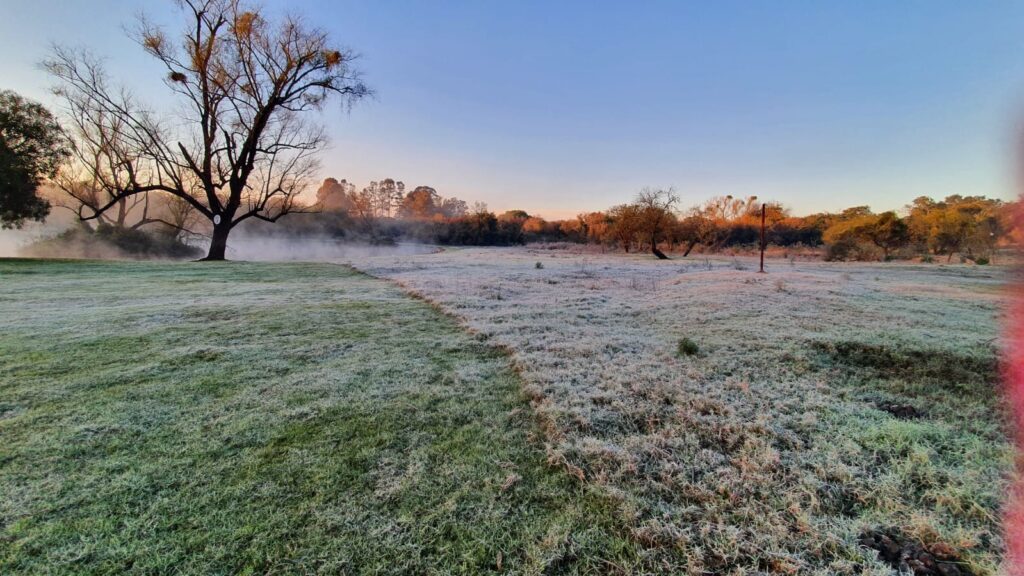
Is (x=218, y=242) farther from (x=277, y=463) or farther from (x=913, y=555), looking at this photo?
(x=913, y=555)

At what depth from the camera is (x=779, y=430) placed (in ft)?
6.89

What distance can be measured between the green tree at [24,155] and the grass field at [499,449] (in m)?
13.8

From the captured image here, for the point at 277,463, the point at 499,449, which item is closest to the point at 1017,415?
the point at 499,449

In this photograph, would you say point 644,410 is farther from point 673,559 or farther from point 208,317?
point 208,317

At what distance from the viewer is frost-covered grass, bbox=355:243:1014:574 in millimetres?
1388

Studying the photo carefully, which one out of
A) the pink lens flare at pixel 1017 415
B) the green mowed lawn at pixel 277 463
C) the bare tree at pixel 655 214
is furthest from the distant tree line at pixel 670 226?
the green mowed lawn at pixel 277 463

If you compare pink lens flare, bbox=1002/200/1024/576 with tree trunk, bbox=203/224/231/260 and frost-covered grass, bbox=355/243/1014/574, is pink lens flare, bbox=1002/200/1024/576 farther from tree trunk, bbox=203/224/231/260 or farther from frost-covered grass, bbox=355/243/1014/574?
tree trunk, bbox=203/224/231/260

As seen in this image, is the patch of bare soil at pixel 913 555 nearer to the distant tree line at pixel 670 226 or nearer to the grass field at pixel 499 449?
the grass field at pixel 499 449

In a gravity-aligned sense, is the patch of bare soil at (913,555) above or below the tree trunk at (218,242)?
below

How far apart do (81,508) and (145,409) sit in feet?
3.46

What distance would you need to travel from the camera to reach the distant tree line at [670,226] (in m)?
A: 21.5

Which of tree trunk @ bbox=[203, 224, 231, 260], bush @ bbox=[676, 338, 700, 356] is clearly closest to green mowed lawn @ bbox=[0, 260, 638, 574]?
bush @ bbox=[676, 338, 700, 356]

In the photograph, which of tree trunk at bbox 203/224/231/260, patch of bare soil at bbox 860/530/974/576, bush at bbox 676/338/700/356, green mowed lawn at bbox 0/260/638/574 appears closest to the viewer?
patch of bare soil at bbox 860/530/974/576

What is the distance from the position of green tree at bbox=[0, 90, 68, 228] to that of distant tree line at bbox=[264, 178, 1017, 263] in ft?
29.4
